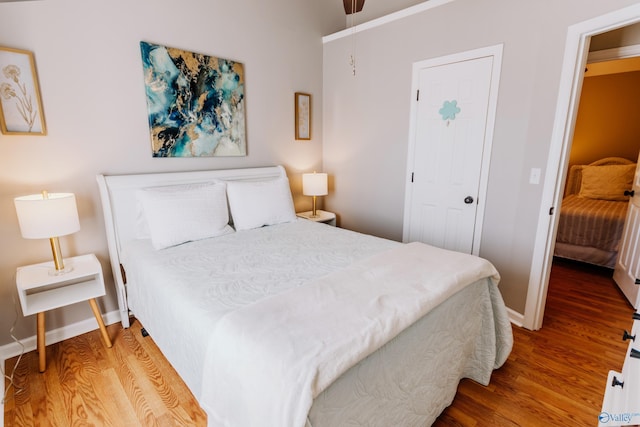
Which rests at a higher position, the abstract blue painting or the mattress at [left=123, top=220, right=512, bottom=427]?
the abstract blue painting

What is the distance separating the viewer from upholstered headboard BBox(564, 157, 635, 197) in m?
4.60

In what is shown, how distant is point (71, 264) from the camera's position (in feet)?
7.09

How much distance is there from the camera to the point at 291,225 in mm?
2879

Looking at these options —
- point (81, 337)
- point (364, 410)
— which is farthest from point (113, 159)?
point (364, 410)

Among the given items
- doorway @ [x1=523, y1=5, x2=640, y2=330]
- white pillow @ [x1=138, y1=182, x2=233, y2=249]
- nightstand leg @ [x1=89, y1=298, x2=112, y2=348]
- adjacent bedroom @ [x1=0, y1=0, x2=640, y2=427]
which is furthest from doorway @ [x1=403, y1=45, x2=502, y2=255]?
nightstand leg @ [x1=89, y1=298, x2=112, y2=348]

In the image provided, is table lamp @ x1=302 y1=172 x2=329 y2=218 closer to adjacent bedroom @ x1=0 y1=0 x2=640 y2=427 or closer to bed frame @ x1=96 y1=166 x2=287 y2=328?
adjacent bedroom @ x1=0 y1=0 x2=640 y2=427

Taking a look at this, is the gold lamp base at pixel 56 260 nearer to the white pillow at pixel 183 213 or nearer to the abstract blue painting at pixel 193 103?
the white pillow at pixel 183 213

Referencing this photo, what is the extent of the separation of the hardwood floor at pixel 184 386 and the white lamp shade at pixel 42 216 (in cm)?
89

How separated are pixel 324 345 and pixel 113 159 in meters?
2.25

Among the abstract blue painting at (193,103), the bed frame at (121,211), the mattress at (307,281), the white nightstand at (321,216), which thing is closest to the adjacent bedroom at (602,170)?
the mattress at (307,281)

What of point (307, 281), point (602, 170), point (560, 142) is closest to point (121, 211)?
point (307, 281)

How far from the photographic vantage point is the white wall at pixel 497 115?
2.18m

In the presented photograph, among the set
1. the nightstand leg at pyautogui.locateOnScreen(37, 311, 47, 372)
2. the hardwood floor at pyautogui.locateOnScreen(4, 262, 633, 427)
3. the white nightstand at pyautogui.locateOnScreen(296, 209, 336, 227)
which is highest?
the white nightstand at pyautogui.locateOnScreen(296, 209, 336, 227)

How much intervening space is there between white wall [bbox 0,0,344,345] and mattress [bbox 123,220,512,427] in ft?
2.04
